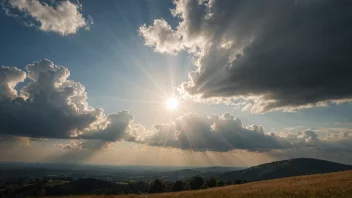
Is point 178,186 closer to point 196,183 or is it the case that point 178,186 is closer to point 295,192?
point 196,183

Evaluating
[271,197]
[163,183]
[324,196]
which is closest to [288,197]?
[271,197]

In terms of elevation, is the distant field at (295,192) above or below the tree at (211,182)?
above

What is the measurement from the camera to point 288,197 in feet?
57.6

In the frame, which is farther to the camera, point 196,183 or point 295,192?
point 196,183

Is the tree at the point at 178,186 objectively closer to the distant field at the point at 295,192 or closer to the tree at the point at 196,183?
the tree at the point at 196,183

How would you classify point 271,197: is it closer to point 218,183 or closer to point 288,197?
point 288,197

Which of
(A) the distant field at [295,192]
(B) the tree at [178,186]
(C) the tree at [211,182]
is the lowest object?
(B) the tree at [178,186]

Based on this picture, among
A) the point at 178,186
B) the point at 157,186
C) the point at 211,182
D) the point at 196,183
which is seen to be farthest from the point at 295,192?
the point at 178,186

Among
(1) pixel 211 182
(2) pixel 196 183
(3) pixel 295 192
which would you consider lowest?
(2) pixel 196 183

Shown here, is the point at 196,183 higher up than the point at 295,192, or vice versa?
the point at 295,192

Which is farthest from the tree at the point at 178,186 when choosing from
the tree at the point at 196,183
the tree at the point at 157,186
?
the tree at the point at 157,186

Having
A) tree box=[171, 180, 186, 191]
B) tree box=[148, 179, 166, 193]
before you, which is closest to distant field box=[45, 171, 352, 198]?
tree box=[148, 179, 166, 193]

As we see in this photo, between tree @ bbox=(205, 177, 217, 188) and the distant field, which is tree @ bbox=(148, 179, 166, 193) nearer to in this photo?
tree @ bbox=(205, 177, 217, 188)

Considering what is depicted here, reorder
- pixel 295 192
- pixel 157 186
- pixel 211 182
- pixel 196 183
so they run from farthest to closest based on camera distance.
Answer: pixel 196 183
pixel 211 182
pixel 157 186
pixel 295 192
